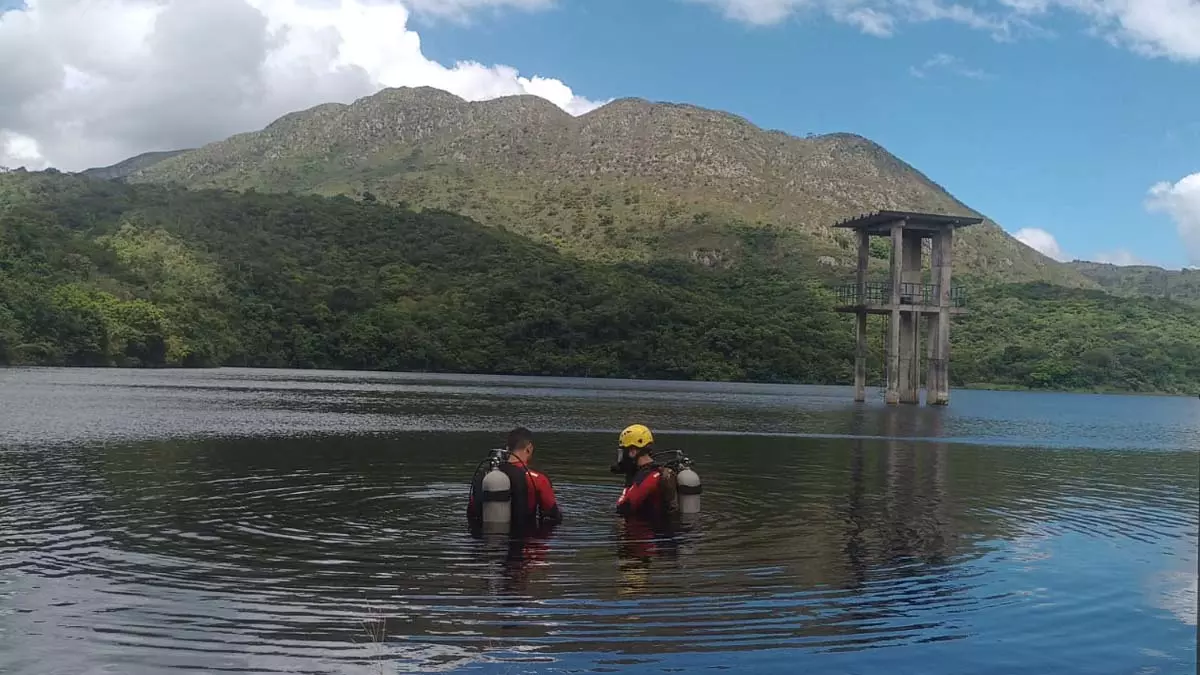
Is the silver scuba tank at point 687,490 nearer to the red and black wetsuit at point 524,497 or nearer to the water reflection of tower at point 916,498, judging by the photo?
the red and black wetsuit at point 524,497

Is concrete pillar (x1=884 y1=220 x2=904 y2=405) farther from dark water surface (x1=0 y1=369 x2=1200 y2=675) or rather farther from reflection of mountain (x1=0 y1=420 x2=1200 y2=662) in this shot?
reflection of mountain (x1=0 y1=420 x2=1200 y2=662)

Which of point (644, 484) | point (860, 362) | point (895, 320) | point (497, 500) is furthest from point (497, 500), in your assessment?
point (860, 362)

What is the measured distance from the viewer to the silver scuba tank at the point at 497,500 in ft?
54.4

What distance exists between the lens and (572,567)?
14555 millimetres

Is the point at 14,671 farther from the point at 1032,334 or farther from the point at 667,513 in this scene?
the point at 1032,334

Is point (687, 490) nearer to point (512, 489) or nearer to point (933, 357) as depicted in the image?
point (512, 489)

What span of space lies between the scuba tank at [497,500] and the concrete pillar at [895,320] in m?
63.6

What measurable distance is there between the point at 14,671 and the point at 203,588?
3.57 m

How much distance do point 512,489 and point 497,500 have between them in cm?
31

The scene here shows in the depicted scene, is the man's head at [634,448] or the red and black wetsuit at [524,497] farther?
the man's head at [634,448]

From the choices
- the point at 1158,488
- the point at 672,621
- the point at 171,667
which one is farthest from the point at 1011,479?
the point at 171,667

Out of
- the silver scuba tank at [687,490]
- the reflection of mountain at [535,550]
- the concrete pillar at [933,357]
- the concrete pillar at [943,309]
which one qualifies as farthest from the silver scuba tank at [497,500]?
the concrete pillar at [933,357]

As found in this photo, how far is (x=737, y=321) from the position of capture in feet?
484

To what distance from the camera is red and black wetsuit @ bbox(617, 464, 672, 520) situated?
1848 cm
